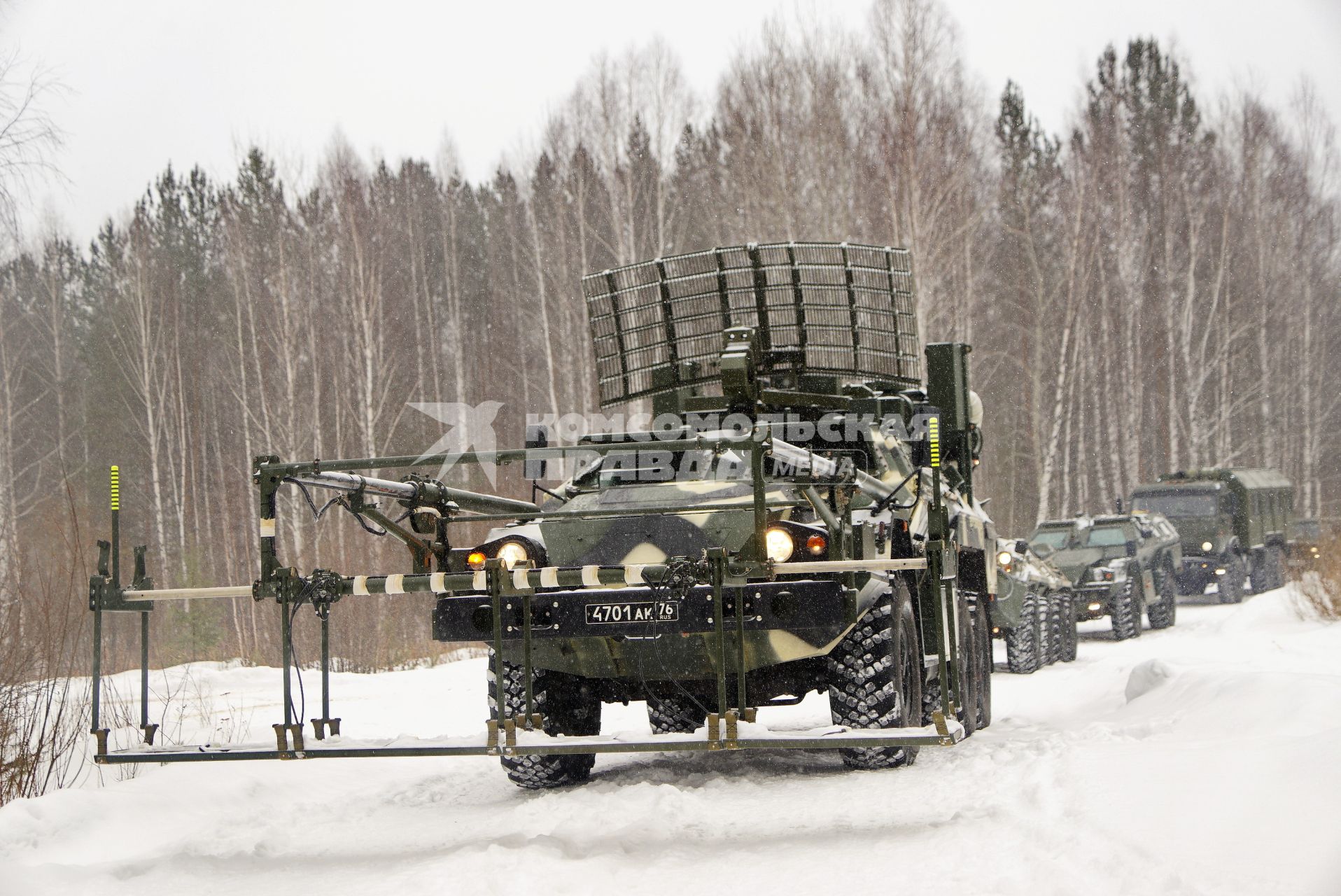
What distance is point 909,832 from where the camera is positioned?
596 centimetres

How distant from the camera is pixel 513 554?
24.1 ft

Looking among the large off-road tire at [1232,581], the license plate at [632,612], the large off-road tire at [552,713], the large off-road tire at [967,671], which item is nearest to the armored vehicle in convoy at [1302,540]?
the large off-road tire at [1232,581]

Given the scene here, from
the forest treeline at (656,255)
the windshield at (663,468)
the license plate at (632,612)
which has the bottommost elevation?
the license plate at (632,612)

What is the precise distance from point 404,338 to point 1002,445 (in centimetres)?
1668

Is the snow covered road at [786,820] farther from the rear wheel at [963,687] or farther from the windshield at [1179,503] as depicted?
the windshield at [1179,503]

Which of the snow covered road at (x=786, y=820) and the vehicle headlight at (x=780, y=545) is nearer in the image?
the snow covered road at (x=786, y=820)

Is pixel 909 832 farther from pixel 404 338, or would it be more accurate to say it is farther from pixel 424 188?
pixel 424 188

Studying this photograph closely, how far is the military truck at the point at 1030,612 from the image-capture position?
48.1 ft

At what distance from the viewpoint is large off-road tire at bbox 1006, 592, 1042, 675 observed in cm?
1534

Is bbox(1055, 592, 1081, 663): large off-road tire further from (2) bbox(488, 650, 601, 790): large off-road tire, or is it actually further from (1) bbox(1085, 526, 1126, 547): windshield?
(2) bbox(488, 650, 601, 790): large off-road tire

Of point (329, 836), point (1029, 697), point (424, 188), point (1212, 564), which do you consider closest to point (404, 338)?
point (424, 188)

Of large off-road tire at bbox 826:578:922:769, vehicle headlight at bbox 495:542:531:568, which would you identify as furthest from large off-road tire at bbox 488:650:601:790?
large off-road tire at bbox 826:578:922:769

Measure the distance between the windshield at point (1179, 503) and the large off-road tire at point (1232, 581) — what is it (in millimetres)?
1043

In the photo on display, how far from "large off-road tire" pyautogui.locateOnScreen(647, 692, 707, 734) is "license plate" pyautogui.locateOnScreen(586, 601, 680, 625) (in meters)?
2.20
